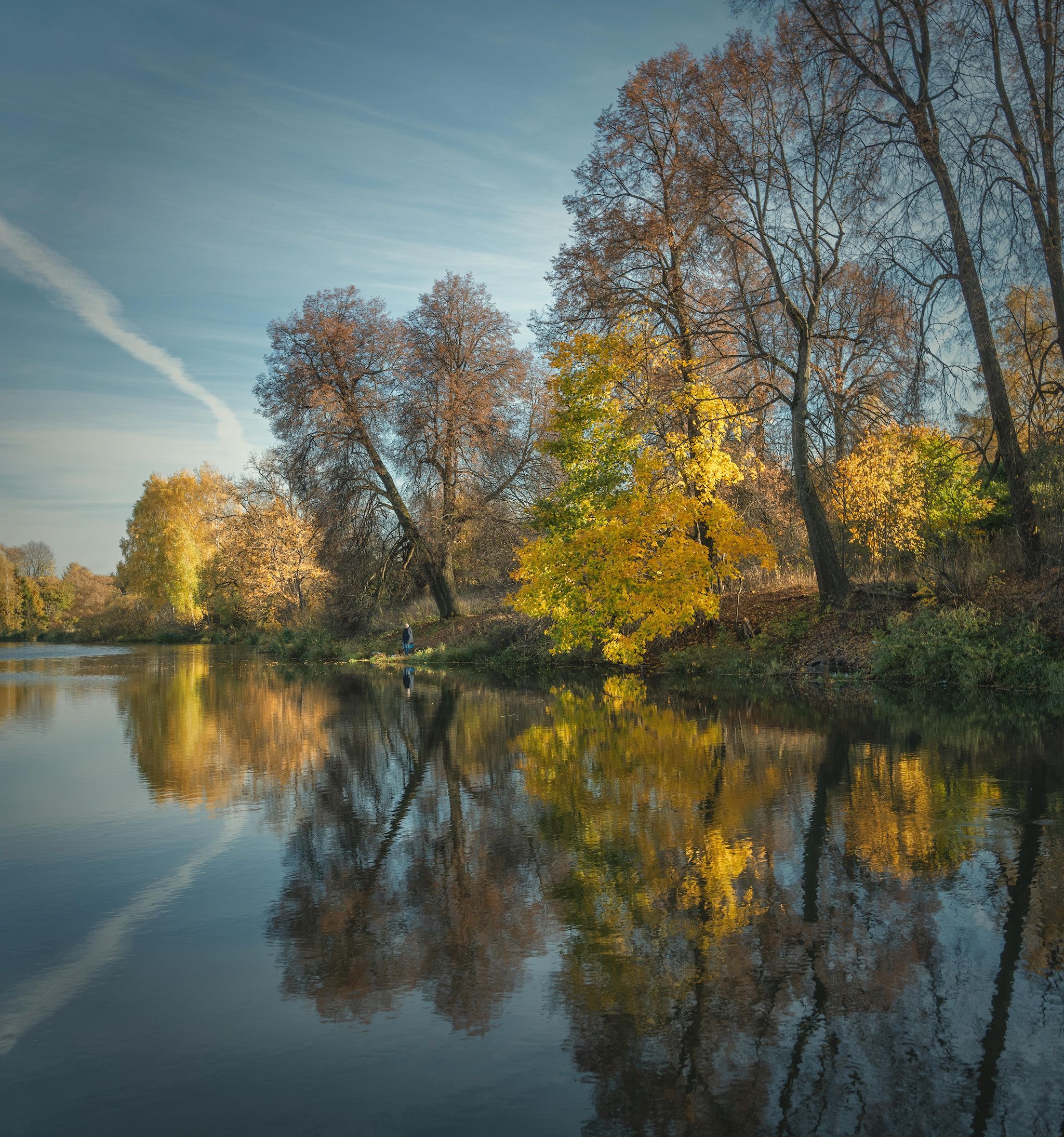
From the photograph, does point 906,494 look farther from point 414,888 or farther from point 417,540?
point 417,540

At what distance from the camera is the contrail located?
13.7 feet

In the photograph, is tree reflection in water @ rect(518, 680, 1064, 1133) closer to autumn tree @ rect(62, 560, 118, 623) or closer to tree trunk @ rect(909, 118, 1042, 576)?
tree trunk @ rect(909, 118, 1042, 576)

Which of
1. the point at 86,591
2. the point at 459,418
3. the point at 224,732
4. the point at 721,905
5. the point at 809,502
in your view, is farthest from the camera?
the point at 86,591

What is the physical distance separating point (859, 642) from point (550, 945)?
14.2 meters

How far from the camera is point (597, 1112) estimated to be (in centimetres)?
325

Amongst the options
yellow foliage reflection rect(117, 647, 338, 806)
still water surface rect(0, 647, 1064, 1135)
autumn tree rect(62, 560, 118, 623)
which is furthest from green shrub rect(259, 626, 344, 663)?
autumn tree rect(62, 560, 118, 623)

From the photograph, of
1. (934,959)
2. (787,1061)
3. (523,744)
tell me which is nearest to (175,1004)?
(787,1061)

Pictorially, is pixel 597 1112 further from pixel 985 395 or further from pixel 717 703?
pixel 985 395


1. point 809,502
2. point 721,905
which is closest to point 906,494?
point 809,502

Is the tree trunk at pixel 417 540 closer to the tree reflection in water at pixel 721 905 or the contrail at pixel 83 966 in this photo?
the tree reflection in water at pixel 721 905

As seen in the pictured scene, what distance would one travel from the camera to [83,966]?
480 cm

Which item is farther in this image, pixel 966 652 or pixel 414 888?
pixel 966 652

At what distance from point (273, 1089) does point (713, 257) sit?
67.9ft

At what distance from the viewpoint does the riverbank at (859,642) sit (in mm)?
14133
